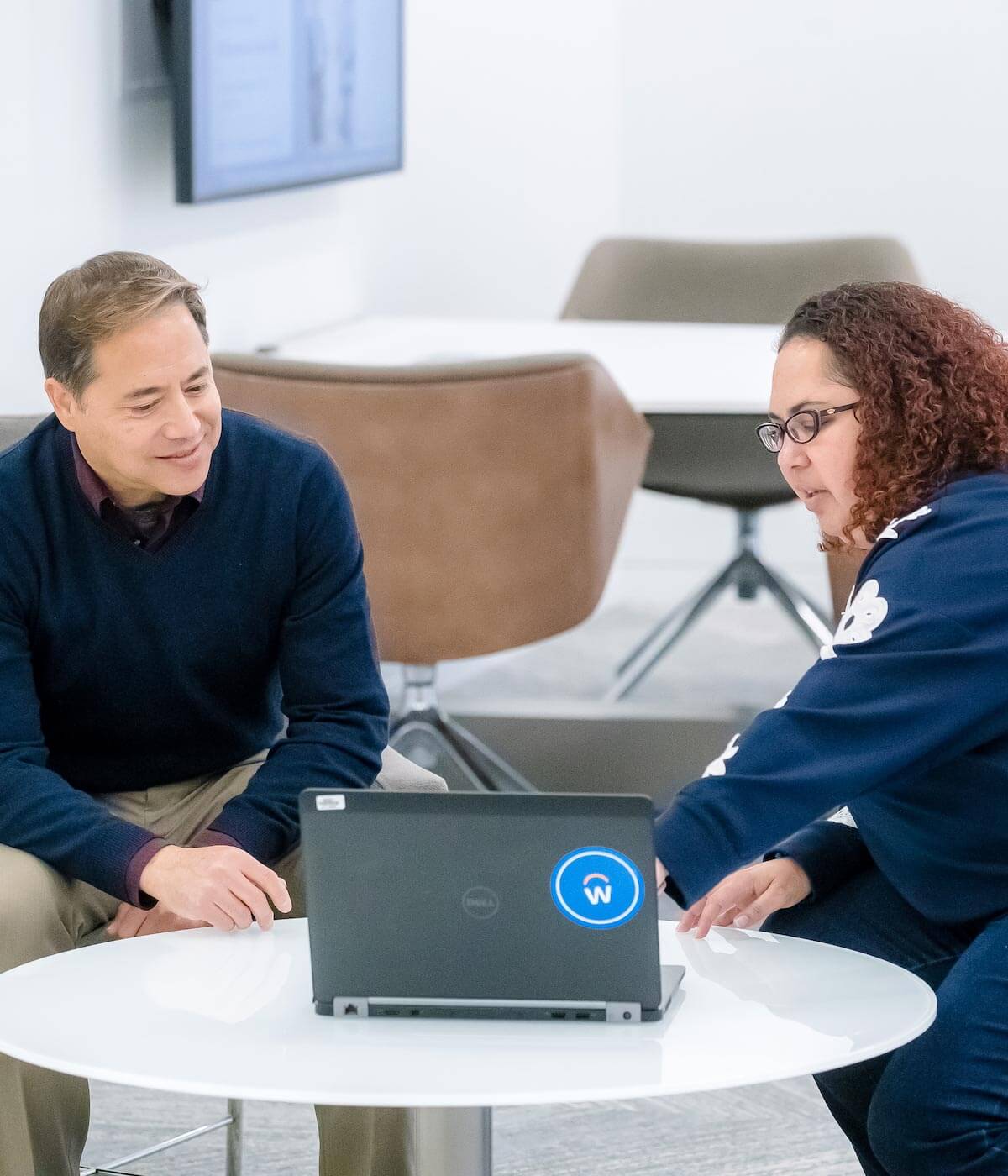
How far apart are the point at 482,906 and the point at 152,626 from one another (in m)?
0.79

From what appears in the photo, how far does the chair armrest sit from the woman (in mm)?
424

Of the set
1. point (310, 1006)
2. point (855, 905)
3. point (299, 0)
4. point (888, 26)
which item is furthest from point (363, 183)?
point (310, 1006)

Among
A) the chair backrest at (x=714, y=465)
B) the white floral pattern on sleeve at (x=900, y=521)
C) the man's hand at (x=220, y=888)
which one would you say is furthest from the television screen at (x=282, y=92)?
the white floral pattern on sleeve at (x=900, y=521)

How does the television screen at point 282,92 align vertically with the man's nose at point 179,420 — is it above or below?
above

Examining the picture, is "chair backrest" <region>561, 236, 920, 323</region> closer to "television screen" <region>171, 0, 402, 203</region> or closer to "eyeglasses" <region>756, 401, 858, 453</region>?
"television screen" <region>171, 0, 402, 203</region>

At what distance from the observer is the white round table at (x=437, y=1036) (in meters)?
1.23

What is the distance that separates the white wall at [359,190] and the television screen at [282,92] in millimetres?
110

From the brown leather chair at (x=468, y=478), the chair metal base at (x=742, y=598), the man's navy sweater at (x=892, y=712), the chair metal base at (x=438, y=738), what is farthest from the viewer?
the chair metal base at (x=742, y=598)

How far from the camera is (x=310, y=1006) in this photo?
1.40m

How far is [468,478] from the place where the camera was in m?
3.03

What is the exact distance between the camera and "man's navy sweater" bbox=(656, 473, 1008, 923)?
1492 millimetres

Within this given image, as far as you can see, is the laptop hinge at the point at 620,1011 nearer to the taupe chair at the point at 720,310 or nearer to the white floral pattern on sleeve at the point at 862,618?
the white floral pattern on sleeve at the point at 862,618

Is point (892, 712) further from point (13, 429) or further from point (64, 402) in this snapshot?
point (13, 429)

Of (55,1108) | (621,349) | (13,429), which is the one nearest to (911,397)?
(55,1108)
